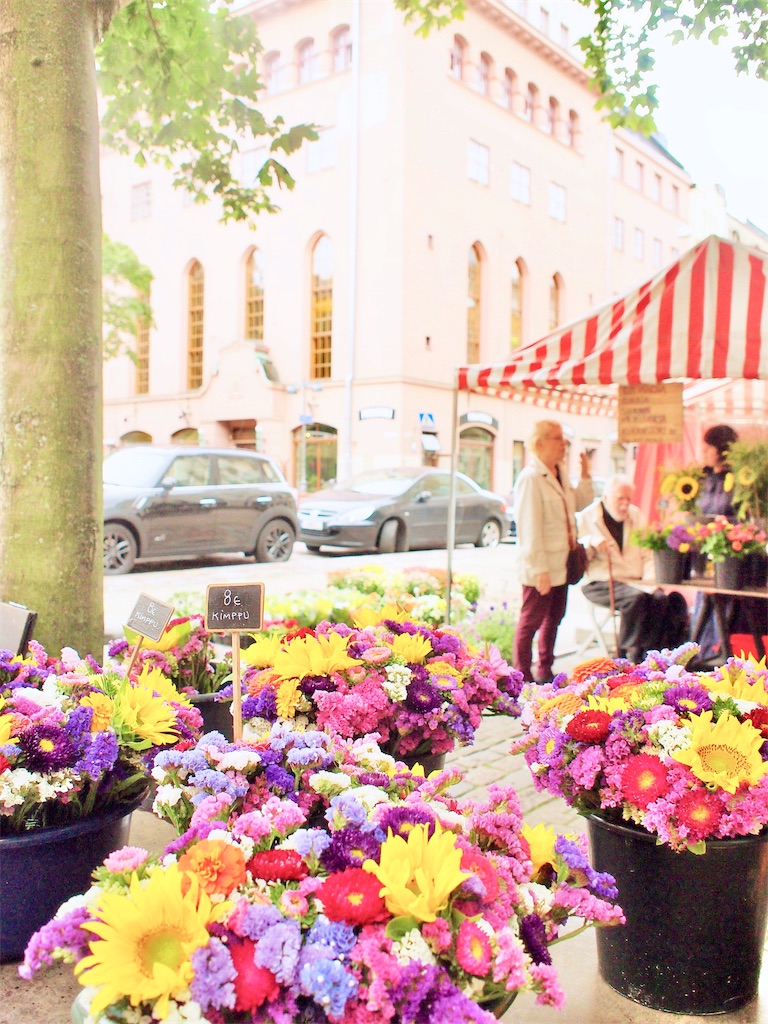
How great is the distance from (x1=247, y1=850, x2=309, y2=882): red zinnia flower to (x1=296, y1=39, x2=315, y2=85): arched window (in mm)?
25966

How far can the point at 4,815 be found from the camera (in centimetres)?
202

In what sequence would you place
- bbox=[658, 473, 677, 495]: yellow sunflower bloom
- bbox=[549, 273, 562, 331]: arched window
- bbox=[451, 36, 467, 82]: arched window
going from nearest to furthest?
bbox=[658, 473, 677, 495]: yellow sunflower bloom → bbox=[451, 36, 467, 82]: arched window → bbox=[549, 273, 562, 331]: arched window

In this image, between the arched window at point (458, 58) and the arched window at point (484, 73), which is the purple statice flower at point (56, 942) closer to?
the arched window at point (458, 58)

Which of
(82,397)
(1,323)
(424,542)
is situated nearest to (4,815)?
(82,397)

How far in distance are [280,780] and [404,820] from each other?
30 cm

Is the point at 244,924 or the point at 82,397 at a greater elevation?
the point at 82,397

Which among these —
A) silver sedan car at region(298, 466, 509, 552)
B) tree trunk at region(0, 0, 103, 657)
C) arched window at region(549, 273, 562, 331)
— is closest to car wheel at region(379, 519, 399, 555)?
silver sedan car at region(298, 466, 509, 552)

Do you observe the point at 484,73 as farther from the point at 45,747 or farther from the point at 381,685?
the point at 45,747

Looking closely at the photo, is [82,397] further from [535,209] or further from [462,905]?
[535,209]

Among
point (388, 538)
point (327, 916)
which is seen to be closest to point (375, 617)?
point (327, 916)

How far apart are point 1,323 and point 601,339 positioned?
316cm

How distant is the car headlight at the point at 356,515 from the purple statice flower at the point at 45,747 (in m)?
11.7

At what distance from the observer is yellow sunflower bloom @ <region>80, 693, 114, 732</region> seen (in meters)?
2.16

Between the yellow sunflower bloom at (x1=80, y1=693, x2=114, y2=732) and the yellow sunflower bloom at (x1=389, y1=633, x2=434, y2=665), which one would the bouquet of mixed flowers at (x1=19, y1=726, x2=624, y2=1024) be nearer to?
the yellow sunflower bloom at (x1=80, y1=693, x2=114, y2=732)
